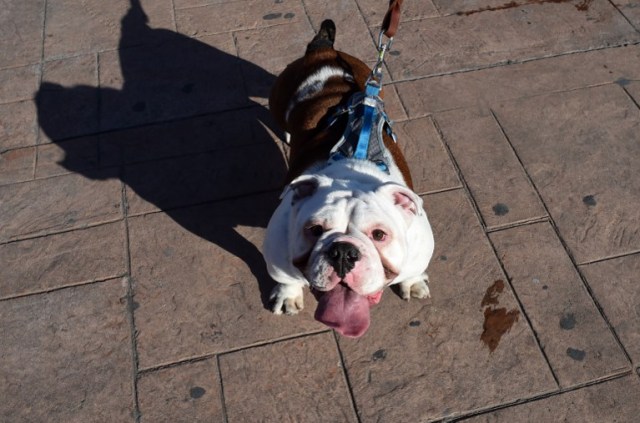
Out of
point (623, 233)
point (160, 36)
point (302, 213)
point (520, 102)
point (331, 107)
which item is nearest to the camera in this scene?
point (302, 213)

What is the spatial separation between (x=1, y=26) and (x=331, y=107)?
4322 millimetres

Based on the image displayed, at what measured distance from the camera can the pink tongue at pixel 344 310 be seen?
11.3ft

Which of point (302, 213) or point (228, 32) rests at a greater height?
point (302, 213)

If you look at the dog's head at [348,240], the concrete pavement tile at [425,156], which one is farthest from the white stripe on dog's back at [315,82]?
the dog's head at [348,240]

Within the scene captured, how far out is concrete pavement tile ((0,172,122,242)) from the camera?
16.2 ft

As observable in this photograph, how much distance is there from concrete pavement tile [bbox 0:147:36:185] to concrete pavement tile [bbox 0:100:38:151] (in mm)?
81

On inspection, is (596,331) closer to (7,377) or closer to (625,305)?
(625,305)

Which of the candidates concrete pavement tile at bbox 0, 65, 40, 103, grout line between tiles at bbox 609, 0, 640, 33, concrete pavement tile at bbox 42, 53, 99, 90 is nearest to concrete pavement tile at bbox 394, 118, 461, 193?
grout line between tiles at bbox 609, 0, 640, 33

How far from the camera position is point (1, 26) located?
667 cm

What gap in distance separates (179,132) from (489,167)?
272 centimetres

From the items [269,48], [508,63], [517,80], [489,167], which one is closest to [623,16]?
[508,63]

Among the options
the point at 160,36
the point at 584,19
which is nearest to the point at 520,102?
the point at 584,19

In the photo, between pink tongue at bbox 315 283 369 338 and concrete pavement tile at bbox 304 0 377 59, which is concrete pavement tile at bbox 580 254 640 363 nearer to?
pink tongue at bbox 315 283 369 338

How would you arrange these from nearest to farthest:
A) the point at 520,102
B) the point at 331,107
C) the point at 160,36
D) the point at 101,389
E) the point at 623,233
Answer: the point at 101,389 → the point at 331,107 → the point at 623,233 → the point at 520,102 → the point at 160,36
